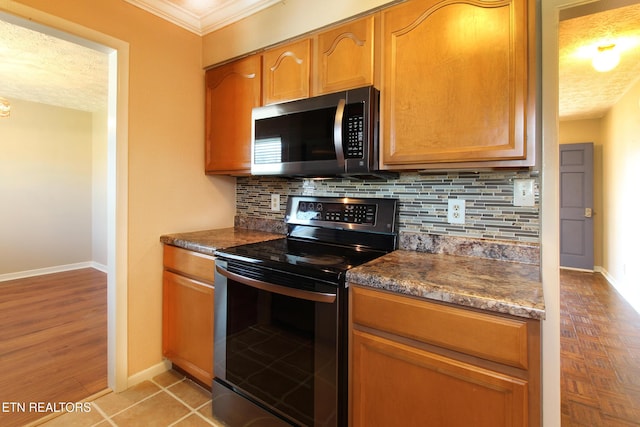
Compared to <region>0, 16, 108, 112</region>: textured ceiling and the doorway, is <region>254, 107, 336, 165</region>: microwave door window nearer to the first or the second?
the doorway

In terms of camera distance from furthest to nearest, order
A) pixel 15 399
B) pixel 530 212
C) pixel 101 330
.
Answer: pixel 101 330, pixel 15 399, pixel 530 212

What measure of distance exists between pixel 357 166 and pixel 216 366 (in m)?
1.25

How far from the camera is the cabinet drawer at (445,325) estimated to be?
35.5 inches

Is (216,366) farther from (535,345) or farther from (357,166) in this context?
(535,345)

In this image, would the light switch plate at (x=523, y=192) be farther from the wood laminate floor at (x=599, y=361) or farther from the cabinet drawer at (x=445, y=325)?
the wood laminate floor at (x=599, y=361)

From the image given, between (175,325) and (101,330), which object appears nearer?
(175,325)

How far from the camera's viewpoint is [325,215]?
186 centimetres

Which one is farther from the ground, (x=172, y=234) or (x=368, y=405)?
(x=172, y=234)

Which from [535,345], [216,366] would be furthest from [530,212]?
[216,366]

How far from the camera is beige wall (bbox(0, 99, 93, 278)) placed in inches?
161

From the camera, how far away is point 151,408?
67.8 inches

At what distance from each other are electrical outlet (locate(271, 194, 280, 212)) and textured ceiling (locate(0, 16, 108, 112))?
70.3 inches

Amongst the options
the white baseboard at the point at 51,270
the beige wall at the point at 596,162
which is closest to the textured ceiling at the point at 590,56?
the beige wall at the point at 596,162

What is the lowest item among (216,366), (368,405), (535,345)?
(216,366)
